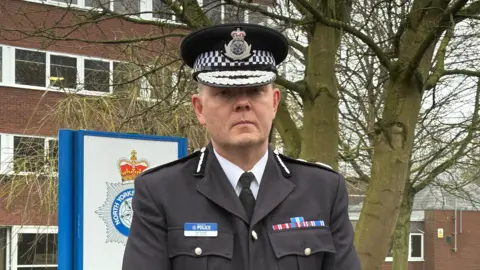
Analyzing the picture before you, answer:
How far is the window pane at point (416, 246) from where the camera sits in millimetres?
26375

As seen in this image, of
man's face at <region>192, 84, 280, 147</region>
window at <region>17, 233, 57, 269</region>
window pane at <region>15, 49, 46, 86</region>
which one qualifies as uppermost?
window pane at <region>15, 49, 46, 86</region>

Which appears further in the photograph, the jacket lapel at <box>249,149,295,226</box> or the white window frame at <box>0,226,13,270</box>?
the white window frame at <box>0,226,13,270</box>

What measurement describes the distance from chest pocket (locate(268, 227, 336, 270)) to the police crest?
2995 millimetres

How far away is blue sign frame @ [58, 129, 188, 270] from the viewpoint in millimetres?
4445

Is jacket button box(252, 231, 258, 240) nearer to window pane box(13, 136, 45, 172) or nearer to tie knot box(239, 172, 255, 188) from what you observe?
tie knot box(239, 172, 255, 188)

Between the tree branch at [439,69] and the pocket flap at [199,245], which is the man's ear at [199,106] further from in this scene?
the tree branch at [439,69]

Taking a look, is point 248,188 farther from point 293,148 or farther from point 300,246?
point 293,148

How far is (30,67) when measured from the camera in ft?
53.8

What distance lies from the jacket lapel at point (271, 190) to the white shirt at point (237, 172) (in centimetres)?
2

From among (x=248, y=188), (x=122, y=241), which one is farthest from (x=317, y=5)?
(x=248, y=188)

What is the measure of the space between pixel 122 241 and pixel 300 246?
10.3 ft

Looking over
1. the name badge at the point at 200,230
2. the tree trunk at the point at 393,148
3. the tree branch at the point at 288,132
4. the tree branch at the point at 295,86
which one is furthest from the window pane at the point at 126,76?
the name badge at the point at 200,230

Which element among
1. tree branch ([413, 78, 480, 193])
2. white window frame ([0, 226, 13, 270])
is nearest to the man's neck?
tree branch ([413, 78, 480, 193])

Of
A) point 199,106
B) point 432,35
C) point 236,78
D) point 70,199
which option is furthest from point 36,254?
point 236,78
